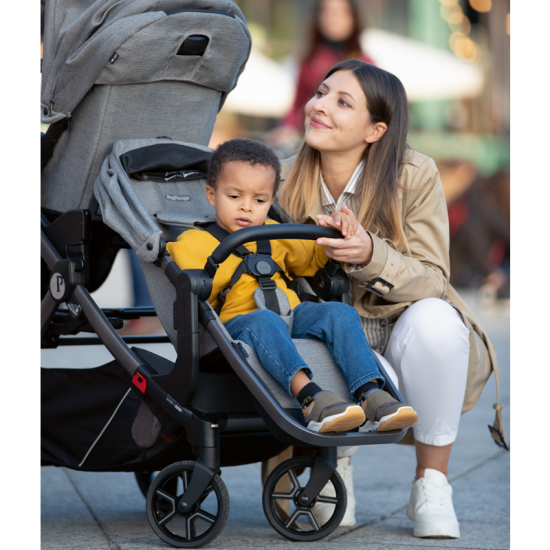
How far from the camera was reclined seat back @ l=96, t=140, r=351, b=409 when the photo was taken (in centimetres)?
236

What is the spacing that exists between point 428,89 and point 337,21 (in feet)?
24.4

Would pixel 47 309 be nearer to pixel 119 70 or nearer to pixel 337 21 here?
pixel 119 70

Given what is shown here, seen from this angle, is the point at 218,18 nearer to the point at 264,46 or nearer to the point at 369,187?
the point at 369,187

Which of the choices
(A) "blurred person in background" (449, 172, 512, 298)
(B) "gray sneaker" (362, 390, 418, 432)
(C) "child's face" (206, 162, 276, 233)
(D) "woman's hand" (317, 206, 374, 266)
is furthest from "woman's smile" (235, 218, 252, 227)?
(A) "blurred person in background" (449, 172, 512, 298)

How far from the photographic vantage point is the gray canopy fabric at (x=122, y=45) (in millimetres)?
2705

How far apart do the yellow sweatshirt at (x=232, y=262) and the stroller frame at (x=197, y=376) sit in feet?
0.22

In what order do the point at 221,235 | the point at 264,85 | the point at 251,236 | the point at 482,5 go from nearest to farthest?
the point at 251,236 → the point at 221,235 → the point at 264,85 → the point at 482,5

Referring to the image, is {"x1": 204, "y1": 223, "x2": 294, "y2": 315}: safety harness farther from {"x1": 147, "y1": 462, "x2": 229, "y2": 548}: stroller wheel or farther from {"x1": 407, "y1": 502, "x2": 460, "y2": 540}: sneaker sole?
{"x1": 407, "y1": 502, "x2": 460, "y2": 540}: sneaker sole

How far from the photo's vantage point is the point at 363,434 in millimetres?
2199

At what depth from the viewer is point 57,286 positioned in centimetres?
267

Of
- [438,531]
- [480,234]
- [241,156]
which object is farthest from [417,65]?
[438,531]
